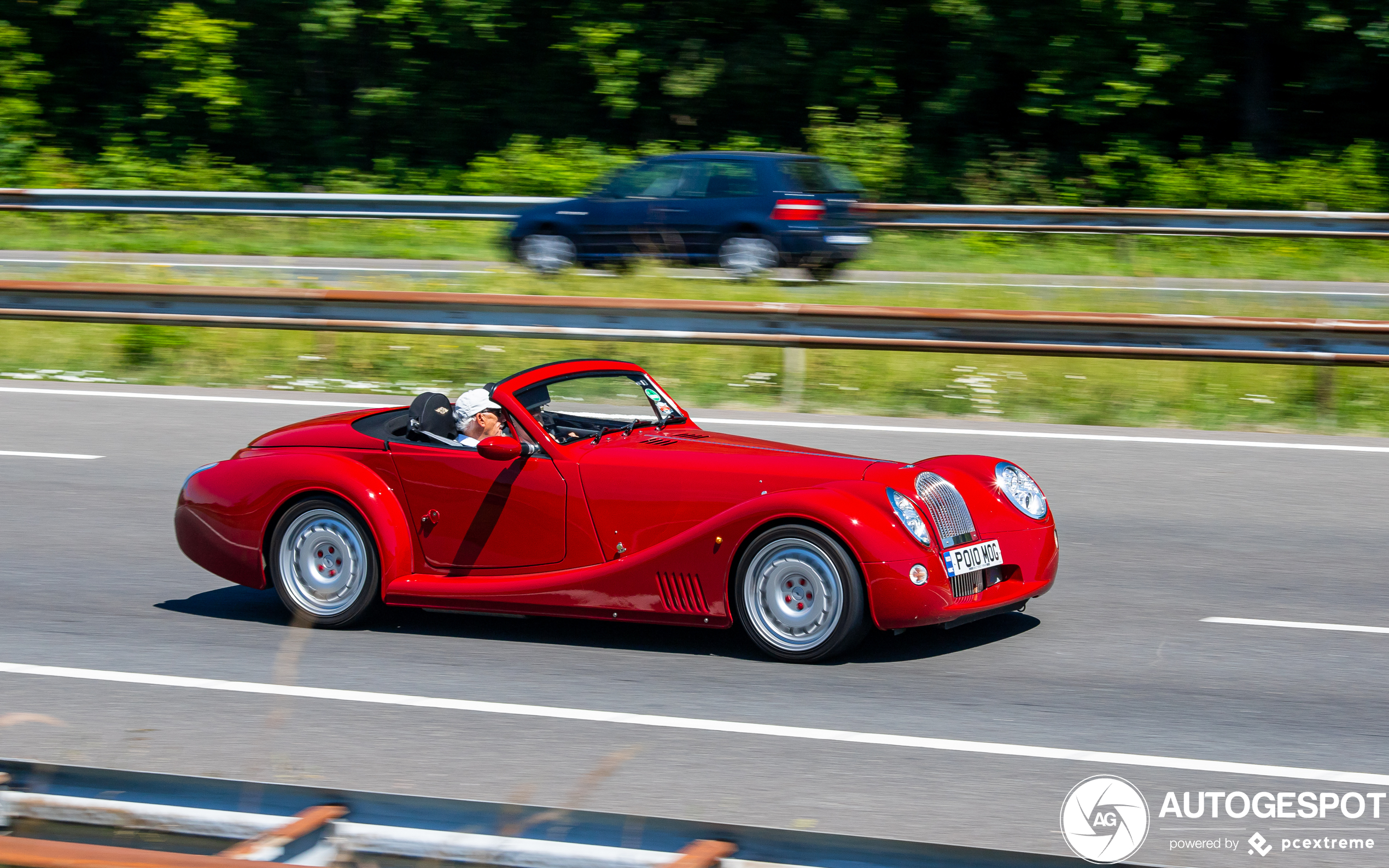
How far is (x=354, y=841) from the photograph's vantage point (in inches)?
139

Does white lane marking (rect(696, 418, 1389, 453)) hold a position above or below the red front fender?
below

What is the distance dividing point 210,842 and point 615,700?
90.8 inches

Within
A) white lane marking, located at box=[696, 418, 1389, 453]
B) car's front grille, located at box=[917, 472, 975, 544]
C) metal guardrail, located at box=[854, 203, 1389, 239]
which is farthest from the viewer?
metal guardrail, located at box=[854, 203, 1389, 239]

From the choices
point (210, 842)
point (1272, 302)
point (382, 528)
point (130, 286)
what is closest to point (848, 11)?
point (1272, 302)

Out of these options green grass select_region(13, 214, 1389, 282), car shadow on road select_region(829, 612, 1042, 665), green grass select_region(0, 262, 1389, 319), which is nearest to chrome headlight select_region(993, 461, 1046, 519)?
car shadow on road select_region(829, 612, 1042, 665)

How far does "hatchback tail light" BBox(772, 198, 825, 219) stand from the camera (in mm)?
16453

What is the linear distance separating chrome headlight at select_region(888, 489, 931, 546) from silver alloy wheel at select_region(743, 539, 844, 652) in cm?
33

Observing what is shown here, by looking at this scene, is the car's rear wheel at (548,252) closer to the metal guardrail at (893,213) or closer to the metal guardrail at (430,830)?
the metal guardrail at (893,213)

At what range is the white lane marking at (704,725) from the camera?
494 centimetres

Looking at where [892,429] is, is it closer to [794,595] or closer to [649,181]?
[794,595]

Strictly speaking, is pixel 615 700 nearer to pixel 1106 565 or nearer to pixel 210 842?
pixel 210 842

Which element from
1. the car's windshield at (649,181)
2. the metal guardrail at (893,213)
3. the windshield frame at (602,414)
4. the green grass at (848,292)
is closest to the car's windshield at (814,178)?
the metal guardrail at (893,213)

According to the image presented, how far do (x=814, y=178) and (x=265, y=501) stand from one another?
35.7 ft

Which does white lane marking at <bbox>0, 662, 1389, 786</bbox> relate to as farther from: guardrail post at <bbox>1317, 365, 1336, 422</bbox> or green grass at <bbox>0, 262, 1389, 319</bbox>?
green grass at <bbox>0, 262, 1389, 319</bbox>
